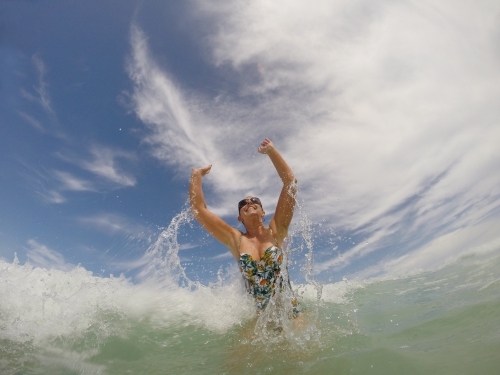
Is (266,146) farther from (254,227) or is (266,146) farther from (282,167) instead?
(254,227)

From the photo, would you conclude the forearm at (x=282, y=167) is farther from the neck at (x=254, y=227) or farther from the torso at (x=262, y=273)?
the torso at (x=262, y=273)

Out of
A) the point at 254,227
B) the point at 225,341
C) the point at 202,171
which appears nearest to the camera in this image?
the point at 225,341

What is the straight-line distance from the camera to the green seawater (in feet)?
10.5

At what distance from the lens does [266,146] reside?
498cm

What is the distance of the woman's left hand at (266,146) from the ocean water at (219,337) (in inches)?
84.7

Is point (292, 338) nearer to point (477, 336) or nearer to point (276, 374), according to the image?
point (276, 374)

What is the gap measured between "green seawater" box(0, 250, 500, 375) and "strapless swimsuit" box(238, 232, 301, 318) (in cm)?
38

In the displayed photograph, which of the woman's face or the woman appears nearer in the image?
the woman

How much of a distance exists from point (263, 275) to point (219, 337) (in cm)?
160

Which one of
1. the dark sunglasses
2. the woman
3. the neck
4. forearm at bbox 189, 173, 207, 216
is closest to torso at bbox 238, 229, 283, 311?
the woman

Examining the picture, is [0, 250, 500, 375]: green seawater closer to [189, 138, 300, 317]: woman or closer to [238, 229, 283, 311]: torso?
[238, 229, 283, 311]: torso

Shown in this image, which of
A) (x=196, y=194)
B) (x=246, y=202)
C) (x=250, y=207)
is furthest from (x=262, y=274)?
(x=196, y=194)

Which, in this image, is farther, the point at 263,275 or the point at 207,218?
the point at 207,218

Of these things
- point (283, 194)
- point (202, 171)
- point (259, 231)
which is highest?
point (202, 171)
